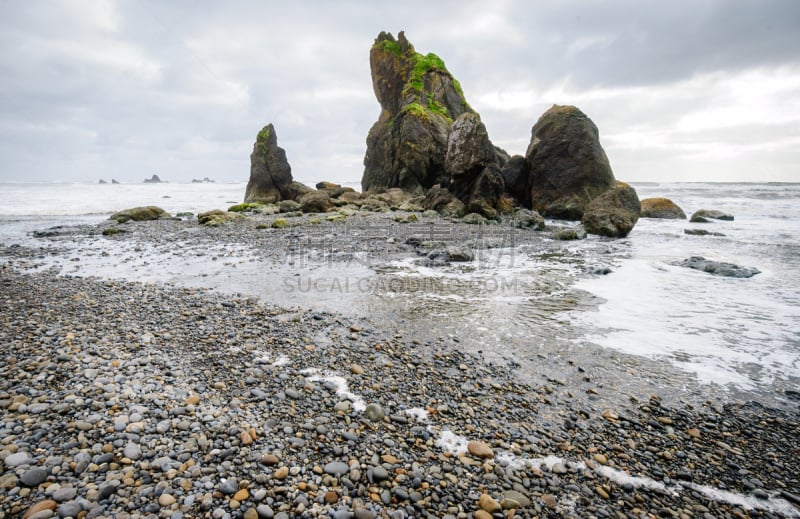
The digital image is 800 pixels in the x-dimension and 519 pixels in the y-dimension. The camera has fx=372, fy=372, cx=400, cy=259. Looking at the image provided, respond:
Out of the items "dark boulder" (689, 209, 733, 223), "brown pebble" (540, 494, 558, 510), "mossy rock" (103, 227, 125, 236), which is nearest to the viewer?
"brown pebble" (540, 494, 558, 510)

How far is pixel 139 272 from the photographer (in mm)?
10977

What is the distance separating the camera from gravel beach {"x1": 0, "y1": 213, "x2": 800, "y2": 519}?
3.09 metres

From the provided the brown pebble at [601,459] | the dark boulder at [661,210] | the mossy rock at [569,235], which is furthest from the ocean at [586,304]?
the dark boulder at [661,210]

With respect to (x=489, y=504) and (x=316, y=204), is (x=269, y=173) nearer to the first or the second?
(x=316, y=204)

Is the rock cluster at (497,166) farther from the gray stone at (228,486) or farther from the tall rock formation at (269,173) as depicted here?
the gray stone at (228,486)

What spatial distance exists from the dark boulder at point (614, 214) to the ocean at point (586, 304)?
379cm

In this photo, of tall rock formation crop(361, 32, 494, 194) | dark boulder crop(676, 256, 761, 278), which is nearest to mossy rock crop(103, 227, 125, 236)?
dark boulder crop(676, 256, 761, 278)

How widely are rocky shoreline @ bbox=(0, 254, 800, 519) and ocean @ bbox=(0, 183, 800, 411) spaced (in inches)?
30.6

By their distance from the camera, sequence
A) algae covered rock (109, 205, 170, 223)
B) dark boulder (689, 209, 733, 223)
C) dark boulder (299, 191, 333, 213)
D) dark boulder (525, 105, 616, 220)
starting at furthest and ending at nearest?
dark boulder (299, 191, 333, 213) < dark boulder (525, 105, 616, 220) < dark boulder (689, 209, 733, 223) < algae covered rock (109, 205, 170, 223)

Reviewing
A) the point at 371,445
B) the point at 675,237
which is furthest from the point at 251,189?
the point at 371,445

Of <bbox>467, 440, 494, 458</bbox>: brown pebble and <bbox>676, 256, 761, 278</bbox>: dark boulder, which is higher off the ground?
<bbox>676, 256, 761, 278</bbox>: dark boulder

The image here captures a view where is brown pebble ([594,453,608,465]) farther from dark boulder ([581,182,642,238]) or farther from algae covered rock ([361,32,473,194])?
algae covered rock ([361,32,473,194])

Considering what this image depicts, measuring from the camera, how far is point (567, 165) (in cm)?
2759

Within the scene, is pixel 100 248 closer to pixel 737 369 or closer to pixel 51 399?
pixel 51 399
